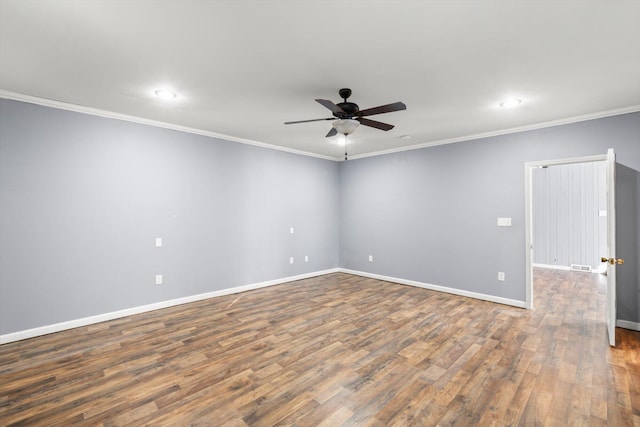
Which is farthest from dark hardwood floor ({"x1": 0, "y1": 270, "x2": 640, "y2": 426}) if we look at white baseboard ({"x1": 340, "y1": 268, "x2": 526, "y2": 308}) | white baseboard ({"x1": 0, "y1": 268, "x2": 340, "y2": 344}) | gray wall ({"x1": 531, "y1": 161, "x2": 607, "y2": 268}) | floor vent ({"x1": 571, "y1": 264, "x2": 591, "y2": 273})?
gray wall ({"x1": 531, "y1": 161, "x2": 607, "y2": 268})

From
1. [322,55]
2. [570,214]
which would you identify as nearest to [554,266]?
[570,214]

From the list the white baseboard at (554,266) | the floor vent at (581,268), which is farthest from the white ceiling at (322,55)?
the white baseboard at (554,266)

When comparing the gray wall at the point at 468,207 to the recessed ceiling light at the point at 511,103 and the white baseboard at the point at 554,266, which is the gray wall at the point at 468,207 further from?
the white baseboard at the point at 554,266

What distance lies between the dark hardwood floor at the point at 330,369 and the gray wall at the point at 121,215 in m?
0.52

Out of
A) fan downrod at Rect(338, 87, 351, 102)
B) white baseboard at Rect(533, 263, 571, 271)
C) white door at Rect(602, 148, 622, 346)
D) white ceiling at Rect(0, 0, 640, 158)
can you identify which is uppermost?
white ceiling at Rect(0, 0, 640, 158)

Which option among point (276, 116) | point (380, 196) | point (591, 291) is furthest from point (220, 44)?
point (591, 291)

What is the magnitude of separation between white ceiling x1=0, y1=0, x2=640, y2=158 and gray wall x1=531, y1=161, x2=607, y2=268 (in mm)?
3966

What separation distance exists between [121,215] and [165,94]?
1762 mm

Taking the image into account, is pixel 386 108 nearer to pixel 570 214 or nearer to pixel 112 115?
pixel 112 115

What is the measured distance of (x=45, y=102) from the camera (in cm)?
330

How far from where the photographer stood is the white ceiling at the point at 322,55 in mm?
1805

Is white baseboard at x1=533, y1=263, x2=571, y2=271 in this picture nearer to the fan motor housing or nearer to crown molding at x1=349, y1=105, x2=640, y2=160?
crown molding at x1=349, y1=105, x2=640, y2=160

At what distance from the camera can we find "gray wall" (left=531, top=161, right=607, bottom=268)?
6469mm

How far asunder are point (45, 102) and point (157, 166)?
1.31 metres
